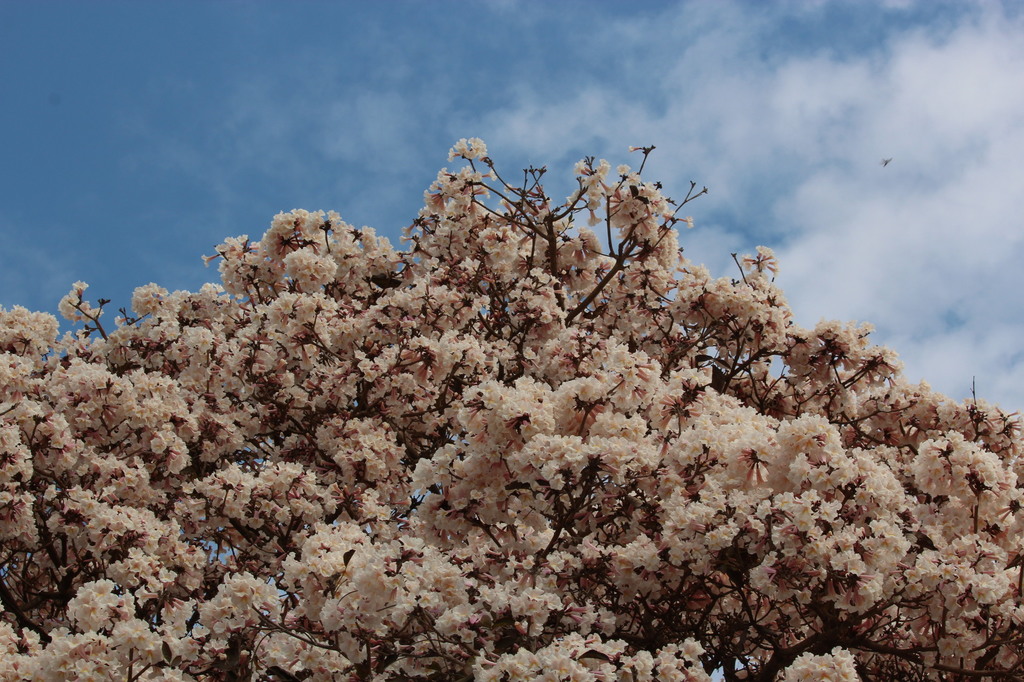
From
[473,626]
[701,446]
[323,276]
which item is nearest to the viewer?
[473,626]

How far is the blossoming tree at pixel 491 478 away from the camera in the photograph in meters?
5.43

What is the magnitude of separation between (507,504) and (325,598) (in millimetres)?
1178

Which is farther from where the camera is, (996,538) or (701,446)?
(996,538)

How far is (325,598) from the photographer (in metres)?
5.32

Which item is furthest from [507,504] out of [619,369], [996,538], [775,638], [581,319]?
[581,319]

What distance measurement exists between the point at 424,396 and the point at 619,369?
3.29 m

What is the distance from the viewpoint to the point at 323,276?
971cm

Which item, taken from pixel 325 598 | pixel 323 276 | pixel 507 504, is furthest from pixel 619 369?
pixel 323 276

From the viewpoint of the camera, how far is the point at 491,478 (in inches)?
233

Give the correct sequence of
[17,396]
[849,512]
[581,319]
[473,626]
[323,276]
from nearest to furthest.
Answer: [473,626] < [849,512] < [17,396] < [323,276] < [581,319]

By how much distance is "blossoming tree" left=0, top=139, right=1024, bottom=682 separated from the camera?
214 inches

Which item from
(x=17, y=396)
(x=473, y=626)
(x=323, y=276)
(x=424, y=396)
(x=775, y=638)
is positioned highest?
(x=323, y=276)

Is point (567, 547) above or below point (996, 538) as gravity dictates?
below

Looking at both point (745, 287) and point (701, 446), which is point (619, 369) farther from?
point (745, 287)
